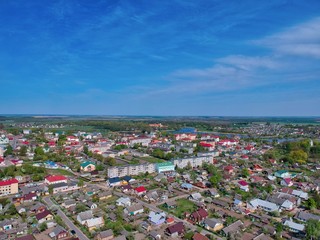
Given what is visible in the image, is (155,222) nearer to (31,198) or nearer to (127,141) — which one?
(31,198)

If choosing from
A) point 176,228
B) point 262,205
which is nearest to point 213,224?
point 176,228

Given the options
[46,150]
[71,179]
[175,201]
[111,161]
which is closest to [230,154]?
[111,161]

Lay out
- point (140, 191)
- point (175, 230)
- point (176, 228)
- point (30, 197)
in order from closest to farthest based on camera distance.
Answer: point (175, 230)
point (176, 228)
point (30, 197)
point (140, 191)

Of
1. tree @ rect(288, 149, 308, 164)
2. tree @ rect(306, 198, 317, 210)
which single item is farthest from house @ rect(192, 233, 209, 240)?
tree @ rect(288, 149, 308, 164)

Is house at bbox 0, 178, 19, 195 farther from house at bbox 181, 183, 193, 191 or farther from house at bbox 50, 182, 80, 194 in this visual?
house at bbox 181, 183, 193, 191

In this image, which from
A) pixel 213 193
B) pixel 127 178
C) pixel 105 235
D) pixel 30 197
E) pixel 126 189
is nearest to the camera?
pixel 105 235

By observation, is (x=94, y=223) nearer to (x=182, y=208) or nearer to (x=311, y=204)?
(x=182, y=208)

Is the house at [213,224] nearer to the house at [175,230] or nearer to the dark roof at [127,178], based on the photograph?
the house at [175,230]

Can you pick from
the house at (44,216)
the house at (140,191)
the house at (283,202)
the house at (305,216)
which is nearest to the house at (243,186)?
the house at (283,202)
